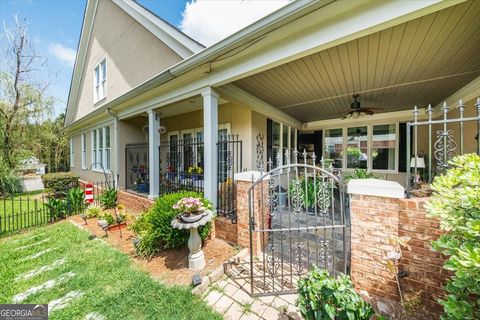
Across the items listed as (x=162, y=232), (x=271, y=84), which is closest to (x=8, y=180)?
(x=162, y=232)

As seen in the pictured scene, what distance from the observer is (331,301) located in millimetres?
1790

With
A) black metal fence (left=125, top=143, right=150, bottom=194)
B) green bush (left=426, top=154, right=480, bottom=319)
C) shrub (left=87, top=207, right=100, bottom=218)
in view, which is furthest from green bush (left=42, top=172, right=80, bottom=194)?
green bush (left=426, top=154, right=480, bottom=319)

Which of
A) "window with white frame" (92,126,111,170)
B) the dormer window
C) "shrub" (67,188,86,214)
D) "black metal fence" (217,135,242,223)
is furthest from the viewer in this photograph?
the dormer window

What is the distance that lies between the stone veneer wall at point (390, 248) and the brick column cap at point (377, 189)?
0.16 ft

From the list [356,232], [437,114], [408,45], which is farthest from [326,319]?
[437,114]

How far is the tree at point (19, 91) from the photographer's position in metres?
12.0

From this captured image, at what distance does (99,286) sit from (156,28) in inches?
264

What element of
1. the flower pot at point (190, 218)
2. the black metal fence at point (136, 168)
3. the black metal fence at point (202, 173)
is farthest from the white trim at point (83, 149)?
the flower pot at point (190, 218)

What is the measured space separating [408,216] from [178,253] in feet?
11.8

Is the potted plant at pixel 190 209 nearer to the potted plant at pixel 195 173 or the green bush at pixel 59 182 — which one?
the potted plant at pixel 195 173

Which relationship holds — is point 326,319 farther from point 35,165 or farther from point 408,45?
point 35,165

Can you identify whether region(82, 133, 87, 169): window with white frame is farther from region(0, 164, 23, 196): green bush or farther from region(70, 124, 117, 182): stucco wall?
region(0, 164, 23, 196): green bush

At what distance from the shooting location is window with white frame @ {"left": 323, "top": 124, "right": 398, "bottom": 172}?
7.64 meters

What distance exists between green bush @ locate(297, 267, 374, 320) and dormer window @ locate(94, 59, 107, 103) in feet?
35.7
